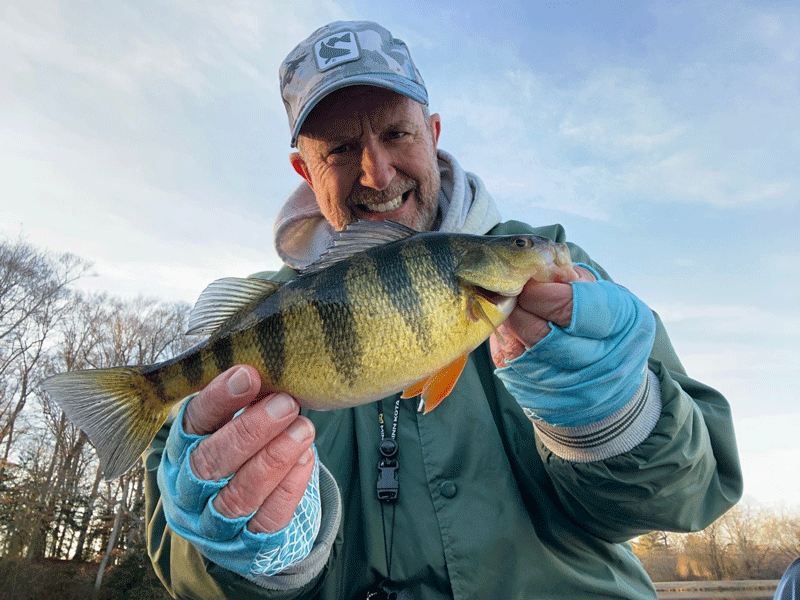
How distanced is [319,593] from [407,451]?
2.35 ft

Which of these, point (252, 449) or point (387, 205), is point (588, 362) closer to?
point (252, 449)

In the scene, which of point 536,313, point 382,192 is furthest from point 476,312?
point 382,192

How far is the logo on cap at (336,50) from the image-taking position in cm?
284

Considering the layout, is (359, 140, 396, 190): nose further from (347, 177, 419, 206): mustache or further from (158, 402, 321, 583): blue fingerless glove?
(158, 402, 321, 583): blue fingerless glove

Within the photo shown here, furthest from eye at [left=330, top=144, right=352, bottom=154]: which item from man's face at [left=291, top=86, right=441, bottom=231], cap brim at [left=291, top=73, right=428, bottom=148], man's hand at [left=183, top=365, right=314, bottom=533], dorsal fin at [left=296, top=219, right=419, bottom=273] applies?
man's hand at [left=183, top=365, right=314, bottom=533]

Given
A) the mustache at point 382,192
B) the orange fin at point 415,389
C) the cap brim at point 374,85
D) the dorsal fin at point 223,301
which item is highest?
the cap brim at point 374,85

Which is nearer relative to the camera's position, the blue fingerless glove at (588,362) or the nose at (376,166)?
the blue fingerless glove at (588,362)

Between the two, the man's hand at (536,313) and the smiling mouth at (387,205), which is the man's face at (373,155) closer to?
the smiling mouth at (387,205)

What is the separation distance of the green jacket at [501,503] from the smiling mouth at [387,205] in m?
1.00

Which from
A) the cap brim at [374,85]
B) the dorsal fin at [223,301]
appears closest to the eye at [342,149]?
the cap brim at [374,85]

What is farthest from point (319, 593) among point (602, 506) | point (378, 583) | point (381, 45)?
point (381, 45)

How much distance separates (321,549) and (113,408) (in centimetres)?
95

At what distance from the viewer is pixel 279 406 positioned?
65.4 inches

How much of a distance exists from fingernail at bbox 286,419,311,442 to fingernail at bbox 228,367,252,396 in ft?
0.69
